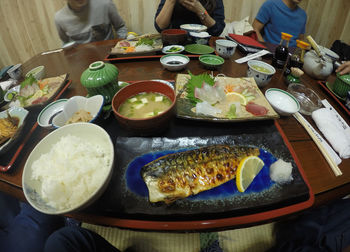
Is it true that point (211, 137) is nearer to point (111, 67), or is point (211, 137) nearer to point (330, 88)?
point (111, 67)

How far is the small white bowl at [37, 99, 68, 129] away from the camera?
142 centimetres

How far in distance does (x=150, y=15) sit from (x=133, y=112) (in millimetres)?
4663

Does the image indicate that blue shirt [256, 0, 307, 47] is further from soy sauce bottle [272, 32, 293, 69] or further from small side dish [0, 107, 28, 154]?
small side dish [0, 107, 28, 154]

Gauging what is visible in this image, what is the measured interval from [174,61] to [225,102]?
0.95 metres

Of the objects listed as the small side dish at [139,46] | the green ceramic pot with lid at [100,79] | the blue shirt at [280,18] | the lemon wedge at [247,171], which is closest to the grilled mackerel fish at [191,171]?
the lemon wedge at [247,171]

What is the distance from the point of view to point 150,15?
4961mm

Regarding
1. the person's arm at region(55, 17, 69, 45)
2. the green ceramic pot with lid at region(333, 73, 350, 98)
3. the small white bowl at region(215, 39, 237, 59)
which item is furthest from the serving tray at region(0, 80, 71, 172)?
the green ceramic pot with lid at region(333, 73, 350, 98)

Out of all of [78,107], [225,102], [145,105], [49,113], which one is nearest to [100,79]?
[78,107]

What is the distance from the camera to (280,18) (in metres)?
3.88

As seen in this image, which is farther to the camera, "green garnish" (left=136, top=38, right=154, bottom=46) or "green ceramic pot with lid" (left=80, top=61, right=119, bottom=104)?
"green garnish" (left=136, top=38, right=154, bottom=46)

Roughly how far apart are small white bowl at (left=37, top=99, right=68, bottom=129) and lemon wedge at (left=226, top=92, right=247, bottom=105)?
156 cm

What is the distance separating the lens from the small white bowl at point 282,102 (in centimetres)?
153

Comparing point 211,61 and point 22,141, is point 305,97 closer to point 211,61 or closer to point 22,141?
point 211,61

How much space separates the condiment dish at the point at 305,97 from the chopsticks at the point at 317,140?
14cm
